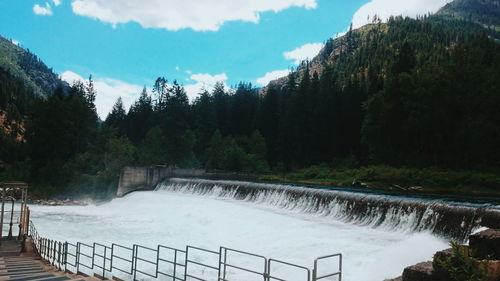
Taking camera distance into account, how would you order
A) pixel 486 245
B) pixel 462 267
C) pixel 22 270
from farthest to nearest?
1. pixel 22 270
2. pixel 486 245
3. pixel 462 267

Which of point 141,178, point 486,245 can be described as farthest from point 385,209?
point 141,178

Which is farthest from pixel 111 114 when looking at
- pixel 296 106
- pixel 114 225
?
pixel 114 225

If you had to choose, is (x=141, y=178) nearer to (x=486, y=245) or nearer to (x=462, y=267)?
(x=486, y=245)

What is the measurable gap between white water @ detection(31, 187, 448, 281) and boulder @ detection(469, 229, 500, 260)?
464 centimetres

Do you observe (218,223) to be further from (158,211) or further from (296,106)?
(296,106)

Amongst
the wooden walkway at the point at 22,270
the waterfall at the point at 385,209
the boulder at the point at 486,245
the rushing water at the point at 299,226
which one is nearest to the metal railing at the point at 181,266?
the wooden walkway at the point at 22,270

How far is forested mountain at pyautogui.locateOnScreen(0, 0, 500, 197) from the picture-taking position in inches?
1276

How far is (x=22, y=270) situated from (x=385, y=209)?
45.9ft

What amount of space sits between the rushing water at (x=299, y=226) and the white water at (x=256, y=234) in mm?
33

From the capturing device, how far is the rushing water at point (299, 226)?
12992 mm

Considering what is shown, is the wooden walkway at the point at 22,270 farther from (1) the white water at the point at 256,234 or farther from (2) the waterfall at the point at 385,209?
(2) the waterfall at the point at 385,209

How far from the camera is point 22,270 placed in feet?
37.4

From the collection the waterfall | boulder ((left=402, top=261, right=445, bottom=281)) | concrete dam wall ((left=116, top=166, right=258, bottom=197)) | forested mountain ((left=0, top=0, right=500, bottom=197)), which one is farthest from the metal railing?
concrete dam wall ((left=116, top=166, right=258, bottom=197))

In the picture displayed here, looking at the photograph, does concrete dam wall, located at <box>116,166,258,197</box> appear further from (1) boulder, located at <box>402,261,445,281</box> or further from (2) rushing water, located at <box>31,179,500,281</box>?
(1) boulder, located at <box>402,261,445,281</box>
